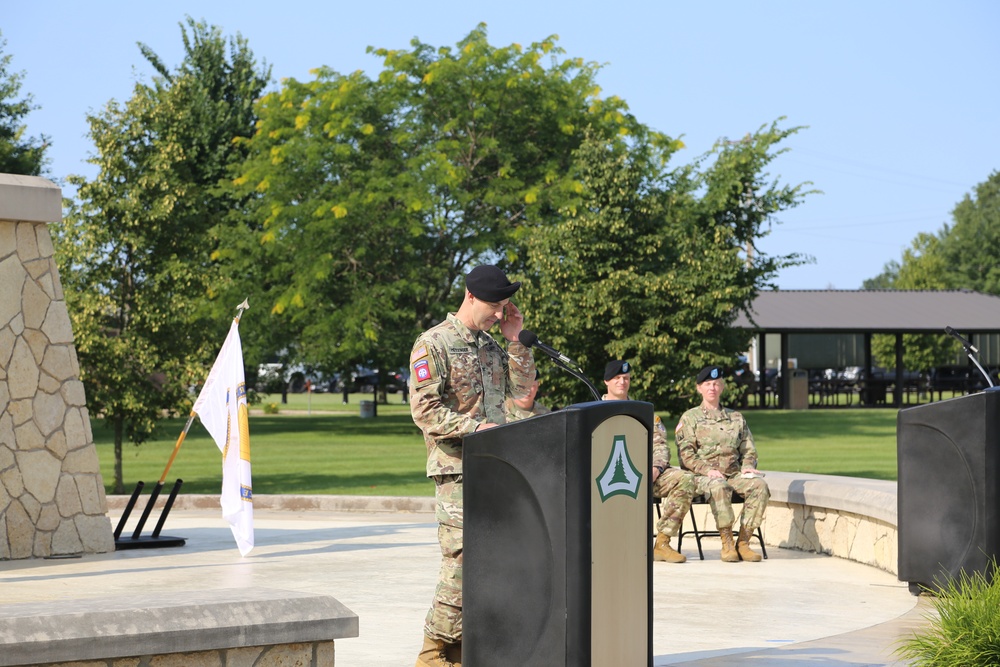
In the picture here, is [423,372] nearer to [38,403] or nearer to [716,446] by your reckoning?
[716,446]

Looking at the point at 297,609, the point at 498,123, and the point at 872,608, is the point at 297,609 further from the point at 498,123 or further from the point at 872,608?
the point at 498,123

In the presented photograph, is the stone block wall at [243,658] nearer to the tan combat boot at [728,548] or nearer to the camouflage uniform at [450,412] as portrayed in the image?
the camouflage uniform at [450,412]

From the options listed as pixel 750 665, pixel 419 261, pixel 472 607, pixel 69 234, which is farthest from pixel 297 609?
pixel 419 261

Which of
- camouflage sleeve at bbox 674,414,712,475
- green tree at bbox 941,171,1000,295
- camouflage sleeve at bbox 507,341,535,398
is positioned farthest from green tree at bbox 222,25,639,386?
green tree at bbox 941,171,1000,295

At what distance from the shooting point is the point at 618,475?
511 cm

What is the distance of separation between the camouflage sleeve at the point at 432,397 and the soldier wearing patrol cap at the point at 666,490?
5.07 metres

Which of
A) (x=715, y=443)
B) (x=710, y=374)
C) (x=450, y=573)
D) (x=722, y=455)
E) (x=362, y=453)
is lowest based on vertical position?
(x=362, y=453)

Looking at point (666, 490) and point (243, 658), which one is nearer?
point (243, 658)

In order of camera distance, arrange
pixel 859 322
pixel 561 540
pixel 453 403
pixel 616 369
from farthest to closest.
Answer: pixel 859 322, pixel 616 369, pixel 453 403, pixel 561 540

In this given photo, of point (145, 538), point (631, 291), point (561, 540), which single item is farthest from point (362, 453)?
point (561, 540)

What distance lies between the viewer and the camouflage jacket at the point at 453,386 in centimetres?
588

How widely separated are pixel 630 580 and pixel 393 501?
410 inches

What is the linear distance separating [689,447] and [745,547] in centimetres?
100

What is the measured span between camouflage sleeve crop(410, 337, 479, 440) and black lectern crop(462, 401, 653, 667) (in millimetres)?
541
